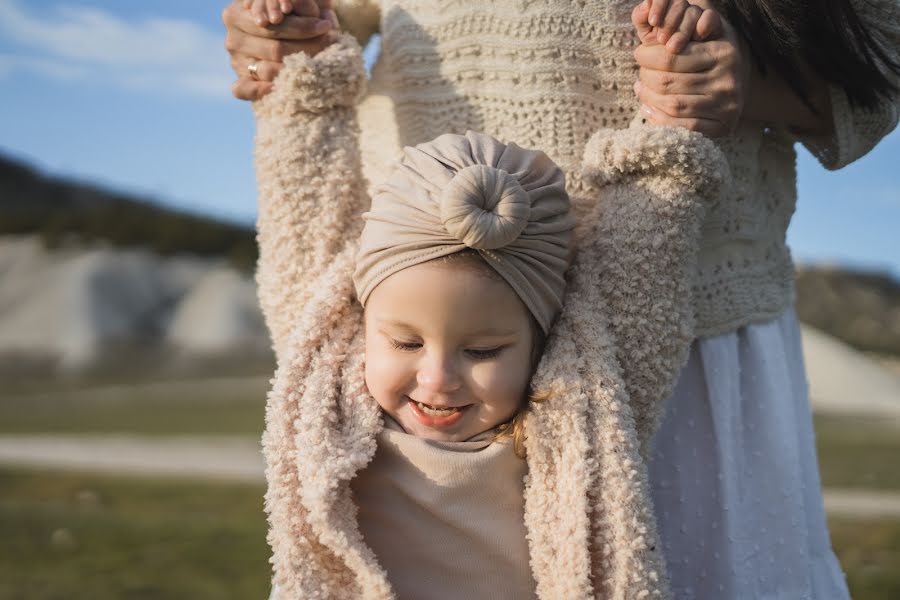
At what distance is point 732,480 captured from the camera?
4.68 feet

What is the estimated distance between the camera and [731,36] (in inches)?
51.1

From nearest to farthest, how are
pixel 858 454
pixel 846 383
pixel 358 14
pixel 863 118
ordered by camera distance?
pixel 863 118
pixel 358 14
pixel 858 454
pixel 846 383

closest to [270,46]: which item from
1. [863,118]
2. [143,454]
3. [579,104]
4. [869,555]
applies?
[579,104]

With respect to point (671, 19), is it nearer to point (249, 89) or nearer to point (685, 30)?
point (685, 30)

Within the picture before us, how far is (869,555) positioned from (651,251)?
353 centimetres

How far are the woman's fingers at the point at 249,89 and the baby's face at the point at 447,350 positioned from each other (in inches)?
17.6

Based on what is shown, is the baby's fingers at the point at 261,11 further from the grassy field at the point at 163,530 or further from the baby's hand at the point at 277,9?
the grassy field at the point at 163,530

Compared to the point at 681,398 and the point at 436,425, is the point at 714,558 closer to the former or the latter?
the point at 681,398

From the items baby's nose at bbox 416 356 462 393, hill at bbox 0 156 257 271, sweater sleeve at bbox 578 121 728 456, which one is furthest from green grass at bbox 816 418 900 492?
hill at bbox 0 156 257 271

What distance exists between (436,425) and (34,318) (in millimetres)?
9188

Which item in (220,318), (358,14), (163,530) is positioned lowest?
(163,530)

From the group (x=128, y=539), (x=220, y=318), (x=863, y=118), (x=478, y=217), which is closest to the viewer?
(x=478, y=217)

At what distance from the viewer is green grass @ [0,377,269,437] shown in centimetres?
698

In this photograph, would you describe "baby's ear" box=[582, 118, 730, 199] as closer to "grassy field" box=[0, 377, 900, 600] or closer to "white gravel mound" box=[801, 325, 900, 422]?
"grassy field" box=[0, 377, 900, 600]
